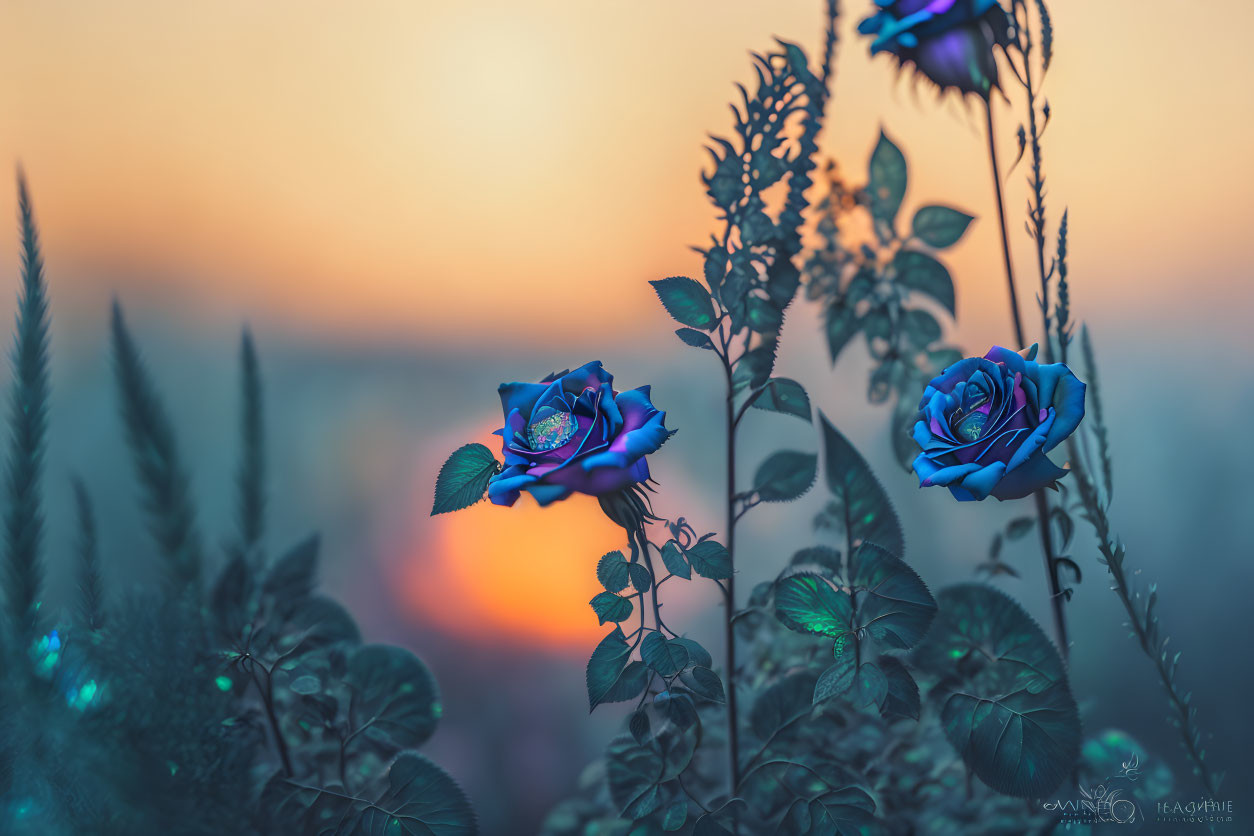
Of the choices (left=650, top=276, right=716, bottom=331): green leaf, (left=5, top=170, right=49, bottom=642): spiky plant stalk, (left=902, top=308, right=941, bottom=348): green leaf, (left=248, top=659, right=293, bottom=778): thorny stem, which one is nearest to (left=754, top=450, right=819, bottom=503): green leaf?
(left=650, top=276, right=716, bottom=331): green leaf

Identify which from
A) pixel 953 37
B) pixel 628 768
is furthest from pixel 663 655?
pixel 953 37

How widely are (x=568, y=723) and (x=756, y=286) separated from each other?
22.2 inches

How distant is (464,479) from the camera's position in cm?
45

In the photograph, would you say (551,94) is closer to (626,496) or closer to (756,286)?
(756,286)

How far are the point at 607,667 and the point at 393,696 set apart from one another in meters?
0.19

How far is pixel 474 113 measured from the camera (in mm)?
842

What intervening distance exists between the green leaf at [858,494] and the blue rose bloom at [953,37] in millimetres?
293

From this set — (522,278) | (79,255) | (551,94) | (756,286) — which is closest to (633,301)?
(522,278)

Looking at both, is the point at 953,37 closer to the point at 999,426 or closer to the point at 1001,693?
the point at 999,426

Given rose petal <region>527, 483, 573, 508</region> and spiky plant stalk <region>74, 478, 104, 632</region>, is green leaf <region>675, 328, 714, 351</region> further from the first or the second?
spiky plant stalk <region>74, 478, 104, 632</region>

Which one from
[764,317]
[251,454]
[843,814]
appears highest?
[764,317]

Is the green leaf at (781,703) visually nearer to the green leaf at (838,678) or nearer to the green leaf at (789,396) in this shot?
the green leaf at (838,678)

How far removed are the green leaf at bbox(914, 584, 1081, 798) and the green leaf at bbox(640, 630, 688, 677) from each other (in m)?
0.19

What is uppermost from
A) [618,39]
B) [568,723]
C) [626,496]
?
[618,39]
